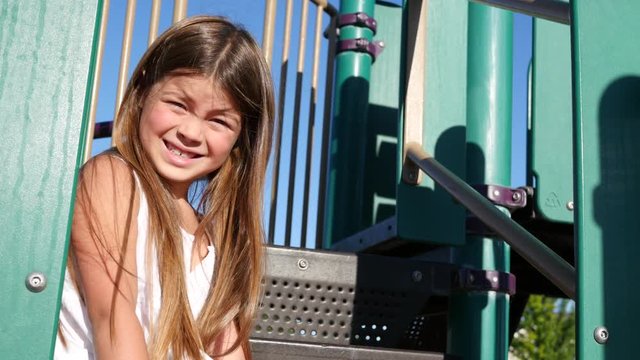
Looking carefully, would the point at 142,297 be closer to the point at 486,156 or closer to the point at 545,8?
the point at 545,8

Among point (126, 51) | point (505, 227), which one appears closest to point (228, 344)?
point (505, 227)

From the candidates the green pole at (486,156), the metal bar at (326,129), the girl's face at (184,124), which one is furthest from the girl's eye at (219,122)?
the metal bar at (326,129)

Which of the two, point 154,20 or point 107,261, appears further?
point 154,20

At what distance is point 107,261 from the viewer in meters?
1.22

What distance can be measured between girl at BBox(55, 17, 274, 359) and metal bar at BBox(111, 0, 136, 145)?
2.13ft

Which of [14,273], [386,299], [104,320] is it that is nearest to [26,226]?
[14,273]

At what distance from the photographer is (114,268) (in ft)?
4.03

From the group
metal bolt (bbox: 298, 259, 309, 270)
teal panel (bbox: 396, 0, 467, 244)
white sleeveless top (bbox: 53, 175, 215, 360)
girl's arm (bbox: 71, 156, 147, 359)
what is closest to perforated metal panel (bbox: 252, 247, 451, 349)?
metal bolt (bbox: 298, 259, 309, 270)

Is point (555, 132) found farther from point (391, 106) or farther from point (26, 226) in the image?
point (26, 226)

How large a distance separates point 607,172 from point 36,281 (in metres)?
0.75

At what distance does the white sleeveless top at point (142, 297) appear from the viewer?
1237 mm

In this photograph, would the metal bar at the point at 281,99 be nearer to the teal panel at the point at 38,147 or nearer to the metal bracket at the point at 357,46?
the metal bracket at the point at 357,46

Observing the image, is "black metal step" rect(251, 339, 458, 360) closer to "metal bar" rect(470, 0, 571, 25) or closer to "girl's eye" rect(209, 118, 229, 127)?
"girl's eye" rect(209, 118, 229, 127)

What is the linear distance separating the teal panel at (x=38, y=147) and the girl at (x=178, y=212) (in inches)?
17.3
